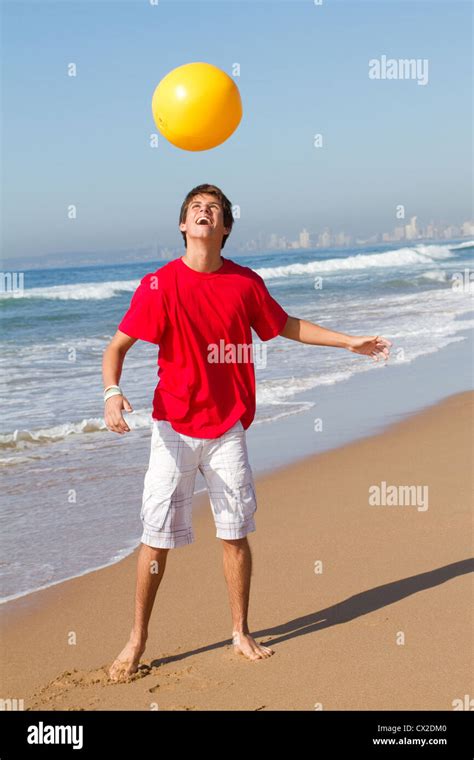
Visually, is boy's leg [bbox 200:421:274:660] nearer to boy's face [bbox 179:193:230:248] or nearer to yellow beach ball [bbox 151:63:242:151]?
boy's face [bbox 179:193:230:248]

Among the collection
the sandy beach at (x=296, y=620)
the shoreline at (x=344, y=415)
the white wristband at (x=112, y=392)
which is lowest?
the sandy beach at (x=296, y=620)

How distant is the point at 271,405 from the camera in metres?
9.68

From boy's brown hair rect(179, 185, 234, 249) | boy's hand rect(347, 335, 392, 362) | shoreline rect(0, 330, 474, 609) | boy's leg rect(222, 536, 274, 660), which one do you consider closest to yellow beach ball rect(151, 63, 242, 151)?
boy's brown hair rect(179, 185, 234, 249)

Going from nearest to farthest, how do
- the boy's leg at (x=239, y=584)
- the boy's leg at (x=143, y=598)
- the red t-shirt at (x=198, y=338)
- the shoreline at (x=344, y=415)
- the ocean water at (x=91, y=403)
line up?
1. the red t-shirt at (x=198, y=338)
2. the boy's leg at (x=143, y=598)
3. the boy's leg at (x=239, y=584)
4. the ocean water at (x=91, y=403)
5. the shoreline at (x=344, y=415)

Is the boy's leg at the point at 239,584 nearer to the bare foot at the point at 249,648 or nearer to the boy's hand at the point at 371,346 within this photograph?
the bare foot at the point at 249,648

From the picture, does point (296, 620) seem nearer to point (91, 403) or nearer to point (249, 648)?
point (249, 648)

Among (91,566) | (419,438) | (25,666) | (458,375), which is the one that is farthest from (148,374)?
(25,666)

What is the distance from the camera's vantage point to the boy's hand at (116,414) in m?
3.60

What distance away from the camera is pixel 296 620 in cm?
438

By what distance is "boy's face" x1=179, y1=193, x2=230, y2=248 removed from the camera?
3.85 meters

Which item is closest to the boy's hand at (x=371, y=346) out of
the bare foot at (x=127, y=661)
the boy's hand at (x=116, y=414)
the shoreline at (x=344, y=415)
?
the boy's hand at (x=116, y=414)

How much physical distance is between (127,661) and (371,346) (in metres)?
1.79

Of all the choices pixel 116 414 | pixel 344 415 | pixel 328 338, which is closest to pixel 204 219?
pixel 328 338
